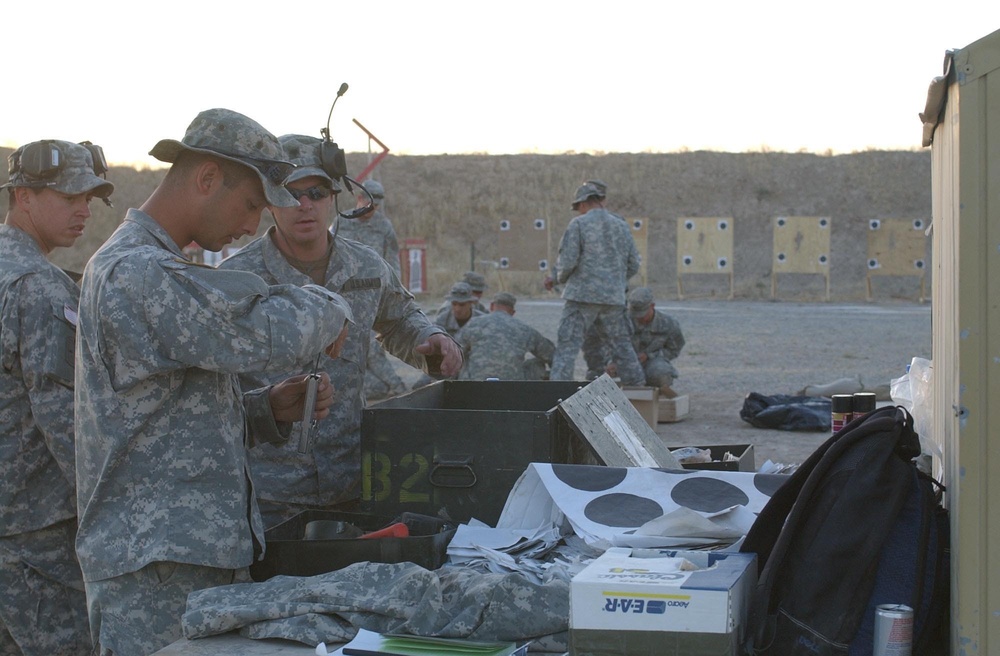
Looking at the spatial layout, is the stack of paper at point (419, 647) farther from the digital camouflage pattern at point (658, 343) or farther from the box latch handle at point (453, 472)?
the digital camouflage pattern at point (658, 343)

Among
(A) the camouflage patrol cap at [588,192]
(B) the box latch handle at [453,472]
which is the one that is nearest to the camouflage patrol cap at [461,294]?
(A) the camouflage patrol cap at [588,192]

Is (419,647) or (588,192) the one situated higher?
(588,192)

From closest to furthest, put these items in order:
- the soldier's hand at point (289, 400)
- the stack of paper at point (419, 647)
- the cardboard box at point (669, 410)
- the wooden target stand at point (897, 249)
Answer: the stack of paper at point (419, 647) → the soldier's hand at point (289, 400) → the cardboard box at point (669, 410) → the wooden target stand at point (897, 249)

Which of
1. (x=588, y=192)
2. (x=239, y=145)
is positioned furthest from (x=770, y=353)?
(x=239, y=145)

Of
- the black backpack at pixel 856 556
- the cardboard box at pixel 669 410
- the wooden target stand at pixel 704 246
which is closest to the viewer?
the black backpack at pixel 856 556

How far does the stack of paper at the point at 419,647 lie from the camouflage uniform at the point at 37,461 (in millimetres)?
1471

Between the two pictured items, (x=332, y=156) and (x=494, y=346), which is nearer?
(x=332, y=156)

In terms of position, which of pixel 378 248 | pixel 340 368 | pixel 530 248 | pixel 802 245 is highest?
pixel 530 248

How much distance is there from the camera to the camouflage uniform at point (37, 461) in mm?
3133

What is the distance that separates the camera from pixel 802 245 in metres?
27.5

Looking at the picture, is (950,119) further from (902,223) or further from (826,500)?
(902,223)

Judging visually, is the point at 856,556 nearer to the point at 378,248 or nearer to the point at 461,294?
the point at 461,294

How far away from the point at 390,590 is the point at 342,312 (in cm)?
62

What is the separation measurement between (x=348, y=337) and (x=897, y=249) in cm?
2676
